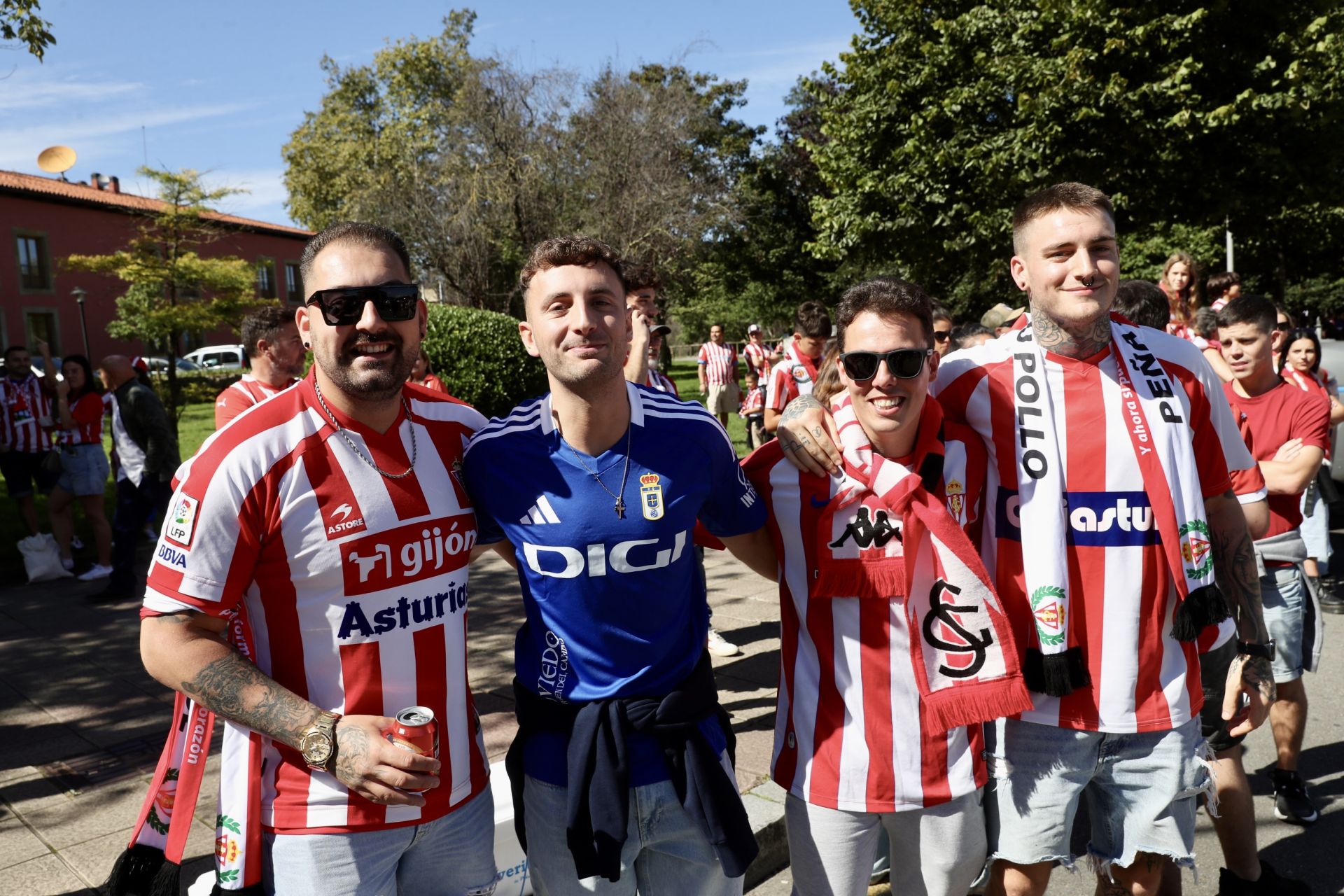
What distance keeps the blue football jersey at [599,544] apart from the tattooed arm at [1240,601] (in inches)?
61.6

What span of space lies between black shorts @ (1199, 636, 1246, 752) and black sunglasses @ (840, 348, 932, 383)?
1213mm

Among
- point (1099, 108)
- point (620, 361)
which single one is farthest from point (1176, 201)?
point (620, 361)

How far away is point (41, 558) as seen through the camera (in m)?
8.74

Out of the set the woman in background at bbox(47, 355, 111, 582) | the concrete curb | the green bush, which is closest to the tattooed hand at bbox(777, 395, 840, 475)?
the concrete curb

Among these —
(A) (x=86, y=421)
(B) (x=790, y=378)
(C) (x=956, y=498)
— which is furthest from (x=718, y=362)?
(C) (x=956, y=498)

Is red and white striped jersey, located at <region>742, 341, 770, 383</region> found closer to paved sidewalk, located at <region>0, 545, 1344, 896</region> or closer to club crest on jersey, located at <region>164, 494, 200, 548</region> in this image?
paved sidewalk, located at <region>0, 545, 1344, 896</region>

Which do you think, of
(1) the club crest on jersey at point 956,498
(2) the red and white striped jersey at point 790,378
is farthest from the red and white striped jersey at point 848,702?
(2) the red and white striped jersey at point 790,378

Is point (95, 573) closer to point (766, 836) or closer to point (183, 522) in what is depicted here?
point (766, 836)

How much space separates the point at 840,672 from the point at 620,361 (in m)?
0.98

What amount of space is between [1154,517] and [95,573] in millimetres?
9155

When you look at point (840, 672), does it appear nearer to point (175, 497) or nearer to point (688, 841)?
point (688, 841)

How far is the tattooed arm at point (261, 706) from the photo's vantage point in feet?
6.55

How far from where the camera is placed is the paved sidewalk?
3.83 meters

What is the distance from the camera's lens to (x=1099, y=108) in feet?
53.3
